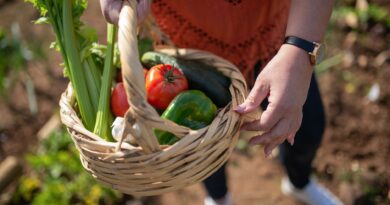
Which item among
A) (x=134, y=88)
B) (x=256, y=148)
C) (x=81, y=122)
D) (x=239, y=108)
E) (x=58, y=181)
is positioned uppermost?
(x=134, y=88)

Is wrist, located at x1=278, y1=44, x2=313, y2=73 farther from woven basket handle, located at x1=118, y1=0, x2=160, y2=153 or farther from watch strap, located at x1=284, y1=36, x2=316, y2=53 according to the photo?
woven basket handle, located at x1=118, y1=0, x2=160, y2=153

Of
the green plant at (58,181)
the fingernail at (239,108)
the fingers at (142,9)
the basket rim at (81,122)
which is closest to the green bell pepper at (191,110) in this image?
the basket rim at (81,122)

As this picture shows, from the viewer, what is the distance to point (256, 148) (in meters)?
2.36

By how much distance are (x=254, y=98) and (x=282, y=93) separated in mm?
77

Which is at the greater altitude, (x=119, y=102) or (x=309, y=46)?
(x=309, y=46)

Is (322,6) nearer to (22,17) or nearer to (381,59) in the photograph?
(381,59)

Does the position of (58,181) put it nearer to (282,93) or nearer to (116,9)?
(116,9)

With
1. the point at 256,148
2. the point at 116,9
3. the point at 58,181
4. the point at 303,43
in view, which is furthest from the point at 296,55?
the point at 58,181

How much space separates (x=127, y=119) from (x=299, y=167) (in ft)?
3.61

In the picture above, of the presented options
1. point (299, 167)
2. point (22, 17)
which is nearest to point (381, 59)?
point (299, 167)

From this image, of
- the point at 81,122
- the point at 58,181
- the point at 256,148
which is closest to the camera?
the point at 81,122

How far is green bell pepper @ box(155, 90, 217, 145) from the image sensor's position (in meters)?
1.30

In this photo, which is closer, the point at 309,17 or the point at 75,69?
the point at 309,17

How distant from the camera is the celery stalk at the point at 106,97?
128 cm
